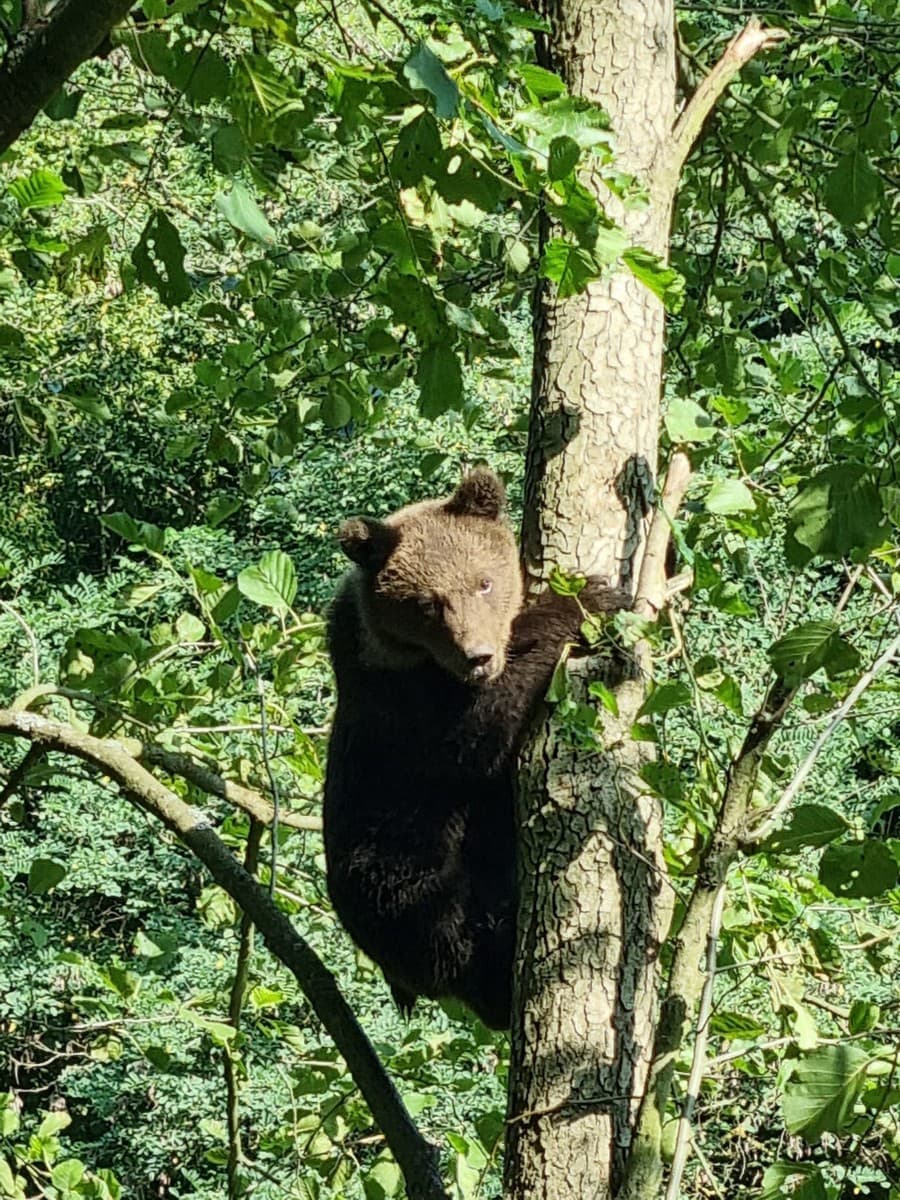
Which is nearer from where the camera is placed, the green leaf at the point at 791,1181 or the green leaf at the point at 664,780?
the green leaf at the point at 791,1181

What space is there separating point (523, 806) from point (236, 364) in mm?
2185

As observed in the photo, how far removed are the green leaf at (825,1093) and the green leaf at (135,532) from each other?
7.68ft

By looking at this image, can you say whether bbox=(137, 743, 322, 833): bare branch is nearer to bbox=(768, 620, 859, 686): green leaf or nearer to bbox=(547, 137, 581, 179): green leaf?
bbox=(768, 620, 859, 686): green leaf

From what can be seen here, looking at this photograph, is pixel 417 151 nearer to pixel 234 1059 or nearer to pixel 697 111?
pixel 697 111

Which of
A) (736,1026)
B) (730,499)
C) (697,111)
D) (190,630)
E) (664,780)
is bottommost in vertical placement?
(736,1026)

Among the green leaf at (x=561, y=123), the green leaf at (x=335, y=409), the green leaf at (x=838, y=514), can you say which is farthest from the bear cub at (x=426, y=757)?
the green leaf at (x=561, y=123)

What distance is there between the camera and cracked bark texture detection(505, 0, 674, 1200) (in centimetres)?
290

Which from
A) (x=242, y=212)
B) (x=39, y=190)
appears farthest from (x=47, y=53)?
(x=39, y=190)

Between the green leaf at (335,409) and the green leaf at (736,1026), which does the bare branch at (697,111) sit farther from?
the green leaf at (736,1026)

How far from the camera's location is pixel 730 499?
309 cm

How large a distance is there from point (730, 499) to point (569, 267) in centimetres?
87

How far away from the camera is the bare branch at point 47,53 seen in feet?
7.28

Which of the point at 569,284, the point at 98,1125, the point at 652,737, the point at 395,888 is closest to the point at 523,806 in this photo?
the point at 652,737

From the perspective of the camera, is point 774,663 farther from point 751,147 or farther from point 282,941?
point 751,147
